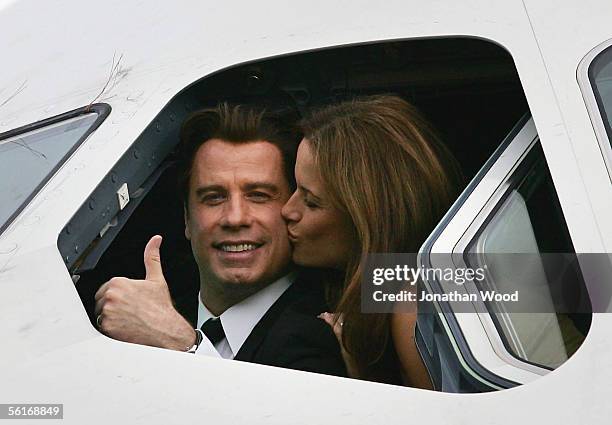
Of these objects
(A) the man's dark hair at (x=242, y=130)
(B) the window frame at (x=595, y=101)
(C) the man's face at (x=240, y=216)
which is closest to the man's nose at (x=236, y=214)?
(C) the man's face at (x=240, y=216)

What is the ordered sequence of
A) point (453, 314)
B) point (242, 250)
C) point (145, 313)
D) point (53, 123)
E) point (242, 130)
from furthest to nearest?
point (242, 130)
point (242, 250)
point (53, 123)
point (145, 313)
point (453, 314)

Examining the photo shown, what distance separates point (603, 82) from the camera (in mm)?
2322

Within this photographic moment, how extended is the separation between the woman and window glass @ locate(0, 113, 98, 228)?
0.55 metres

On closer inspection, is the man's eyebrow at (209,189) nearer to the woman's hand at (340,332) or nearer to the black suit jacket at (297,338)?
the black suit jacket at (297,338)

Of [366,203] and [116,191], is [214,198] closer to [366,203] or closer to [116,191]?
[116,191]

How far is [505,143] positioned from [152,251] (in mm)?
821

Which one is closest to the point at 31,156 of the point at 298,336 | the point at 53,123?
the point at 53,123

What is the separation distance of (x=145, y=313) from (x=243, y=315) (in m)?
0.38

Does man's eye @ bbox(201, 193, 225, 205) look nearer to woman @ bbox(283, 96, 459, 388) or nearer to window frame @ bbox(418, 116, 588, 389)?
woman @ bbox(283, 96, 459, 388)

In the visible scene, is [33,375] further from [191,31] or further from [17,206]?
[191,31]

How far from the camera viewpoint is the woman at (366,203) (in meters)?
2.52

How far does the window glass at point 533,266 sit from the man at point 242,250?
432mm

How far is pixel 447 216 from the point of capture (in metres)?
2.37

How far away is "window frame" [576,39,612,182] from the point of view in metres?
2.23
